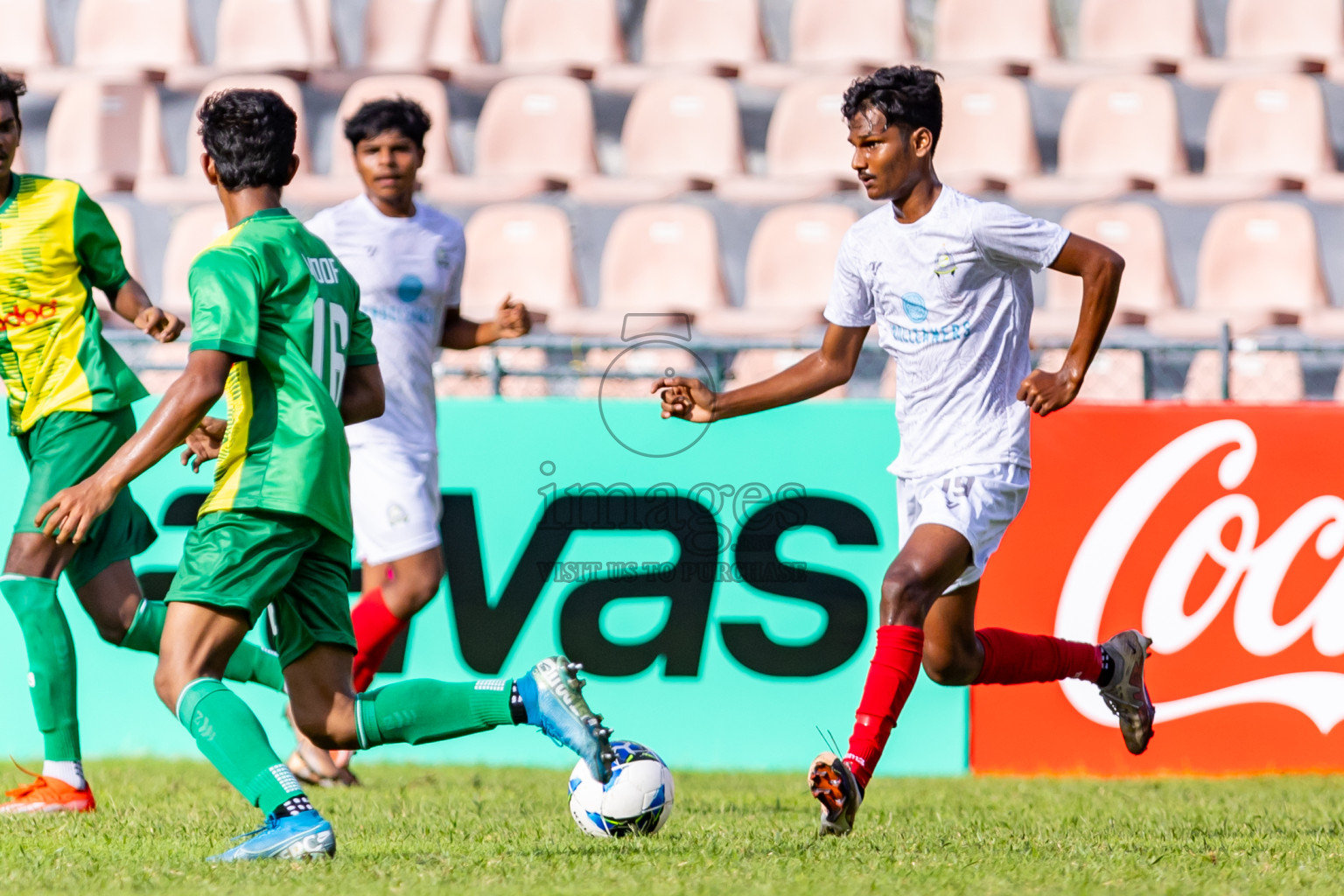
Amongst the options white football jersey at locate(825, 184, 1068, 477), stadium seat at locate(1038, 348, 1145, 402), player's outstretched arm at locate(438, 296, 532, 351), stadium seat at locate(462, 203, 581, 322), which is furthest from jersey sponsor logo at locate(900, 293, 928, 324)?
stadium seat at locate(462, 203, 581, 322)

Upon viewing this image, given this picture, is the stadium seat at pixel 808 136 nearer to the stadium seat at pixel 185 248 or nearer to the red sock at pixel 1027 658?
the stadium seat at pixel 185 248

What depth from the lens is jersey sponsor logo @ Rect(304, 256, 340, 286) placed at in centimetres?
402

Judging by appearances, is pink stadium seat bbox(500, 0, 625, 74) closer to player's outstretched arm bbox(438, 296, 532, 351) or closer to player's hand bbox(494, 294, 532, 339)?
player's outstretched arm bbox(438, 296, 532, 351)

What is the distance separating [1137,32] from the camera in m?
12.0

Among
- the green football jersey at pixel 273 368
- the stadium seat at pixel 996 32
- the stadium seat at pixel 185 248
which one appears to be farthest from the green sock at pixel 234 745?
the stadium seat at pixel 996 32

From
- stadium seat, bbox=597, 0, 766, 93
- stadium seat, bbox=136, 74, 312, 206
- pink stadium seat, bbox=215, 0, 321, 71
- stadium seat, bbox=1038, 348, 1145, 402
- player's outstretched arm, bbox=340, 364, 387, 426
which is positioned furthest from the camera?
stadium seat, bbox=597, 0, 766, 93

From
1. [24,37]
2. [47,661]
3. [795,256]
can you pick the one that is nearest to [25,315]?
[47,661]

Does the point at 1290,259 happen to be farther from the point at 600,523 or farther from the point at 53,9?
the point at 53,9

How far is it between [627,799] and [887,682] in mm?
791

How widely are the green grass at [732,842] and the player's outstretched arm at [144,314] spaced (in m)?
1.49

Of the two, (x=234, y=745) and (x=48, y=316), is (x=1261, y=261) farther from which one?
(x=234, y=745)

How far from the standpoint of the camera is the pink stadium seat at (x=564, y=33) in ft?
39.9

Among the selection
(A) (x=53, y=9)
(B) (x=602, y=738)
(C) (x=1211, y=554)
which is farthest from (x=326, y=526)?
(A) (x=53, y=9)

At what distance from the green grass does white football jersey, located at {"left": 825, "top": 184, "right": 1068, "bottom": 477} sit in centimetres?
114
